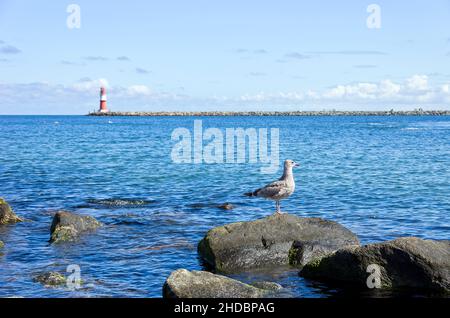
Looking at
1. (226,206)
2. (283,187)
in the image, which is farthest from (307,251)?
(226,206)

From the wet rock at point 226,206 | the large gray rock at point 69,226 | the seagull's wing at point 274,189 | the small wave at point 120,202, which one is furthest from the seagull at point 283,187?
the small wave at point 120,202

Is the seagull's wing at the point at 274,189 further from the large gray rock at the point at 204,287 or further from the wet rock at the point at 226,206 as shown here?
the wet rock at the point at 226,206

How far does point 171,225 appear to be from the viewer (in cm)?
2370

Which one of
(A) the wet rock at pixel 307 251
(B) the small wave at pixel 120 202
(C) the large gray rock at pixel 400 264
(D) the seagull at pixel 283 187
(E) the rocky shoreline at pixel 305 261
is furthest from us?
(B) the small wave at pixel 120 202

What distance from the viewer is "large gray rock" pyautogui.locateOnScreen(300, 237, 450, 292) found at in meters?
14.6

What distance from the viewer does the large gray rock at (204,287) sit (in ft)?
43.8

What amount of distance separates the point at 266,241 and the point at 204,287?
424 cm

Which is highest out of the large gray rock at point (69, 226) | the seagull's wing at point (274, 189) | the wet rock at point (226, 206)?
the seagull's wing at point (274, 189)

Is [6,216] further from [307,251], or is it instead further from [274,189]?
[307,251]

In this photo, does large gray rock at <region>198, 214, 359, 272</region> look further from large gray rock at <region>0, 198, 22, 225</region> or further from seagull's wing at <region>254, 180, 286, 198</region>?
large gray rock at <region>0, 198, 22, 225</region>

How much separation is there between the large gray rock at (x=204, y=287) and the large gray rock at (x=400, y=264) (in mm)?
2720

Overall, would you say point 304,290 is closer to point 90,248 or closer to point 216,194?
point 90,248

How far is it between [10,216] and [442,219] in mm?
17730

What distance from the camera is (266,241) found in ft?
56.8
